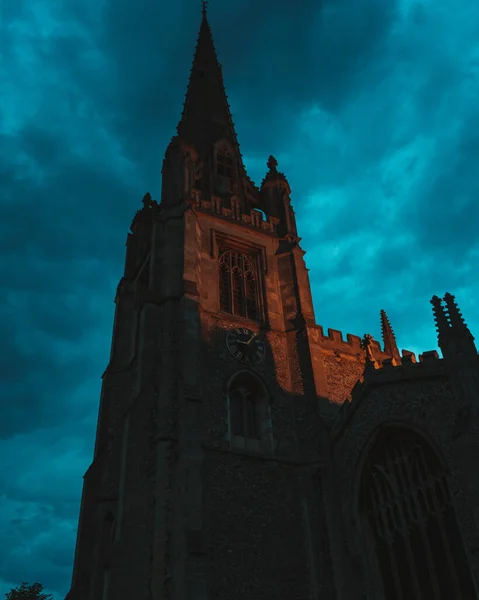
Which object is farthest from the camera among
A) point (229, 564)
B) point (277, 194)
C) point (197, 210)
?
point (277, 194)

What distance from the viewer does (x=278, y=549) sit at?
16797mm

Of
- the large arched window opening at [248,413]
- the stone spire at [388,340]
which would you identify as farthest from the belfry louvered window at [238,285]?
the stone spire at [388,340]

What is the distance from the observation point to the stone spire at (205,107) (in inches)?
1261

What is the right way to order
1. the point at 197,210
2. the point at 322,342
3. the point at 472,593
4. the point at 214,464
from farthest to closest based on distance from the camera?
the point at 197,210 < the point at 322,342 < the point at 214,464 < the point at 472,593

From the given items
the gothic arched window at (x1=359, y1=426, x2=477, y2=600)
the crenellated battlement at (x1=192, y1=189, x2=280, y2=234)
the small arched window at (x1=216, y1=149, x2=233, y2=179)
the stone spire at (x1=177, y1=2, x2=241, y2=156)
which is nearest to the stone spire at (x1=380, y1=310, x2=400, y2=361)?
the crenellated battlement at (x1=192, y1=189, x2=280, y2=234)

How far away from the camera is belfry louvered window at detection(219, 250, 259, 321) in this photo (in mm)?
23078

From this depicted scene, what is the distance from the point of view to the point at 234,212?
2622 centimetres

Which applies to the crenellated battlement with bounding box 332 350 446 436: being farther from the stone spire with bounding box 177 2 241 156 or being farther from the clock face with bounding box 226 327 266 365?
the stone spire with bounding box 177 2 241 156

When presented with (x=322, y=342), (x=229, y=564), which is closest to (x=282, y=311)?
(x=322, y=342)

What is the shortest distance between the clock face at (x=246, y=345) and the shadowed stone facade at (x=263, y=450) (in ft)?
0.21

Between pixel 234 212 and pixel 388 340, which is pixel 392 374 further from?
pixel 234 212

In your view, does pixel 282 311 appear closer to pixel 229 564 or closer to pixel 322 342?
pixel 322 342

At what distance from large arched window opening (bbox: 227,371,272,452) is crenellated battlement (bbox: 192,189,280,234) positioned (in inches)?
328

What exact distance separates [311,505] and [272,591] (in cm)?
284
